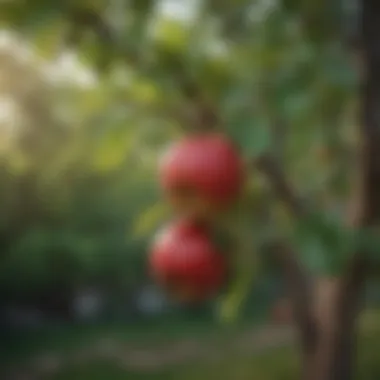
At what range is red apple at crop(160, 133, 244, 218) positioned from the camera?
0.30 m

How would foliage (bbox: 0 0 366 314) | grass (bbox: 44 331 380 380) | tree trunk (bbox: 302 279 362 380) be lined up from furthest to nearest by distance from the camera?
grass (bbox: 44 331 380 380) → tree trunk (bbox: 302 279 362 380) → foliage (bbox: 0 0 366 314)

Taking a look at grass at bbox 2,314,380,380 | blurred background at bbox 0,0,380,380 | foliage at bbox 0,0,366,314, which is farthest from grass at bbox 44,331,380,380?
foliage at bbox 0,0,366,314

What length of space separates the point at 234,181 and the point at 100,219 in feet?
2.24

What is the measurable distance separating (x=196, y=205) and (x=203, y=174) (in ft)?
0.06

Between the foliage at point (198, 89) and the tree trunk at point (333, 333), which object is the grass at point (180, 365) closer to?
the tree trunk at point (333, 333)

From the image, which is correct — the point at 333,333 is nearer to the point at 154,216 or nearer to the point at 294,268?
the point at 294,268

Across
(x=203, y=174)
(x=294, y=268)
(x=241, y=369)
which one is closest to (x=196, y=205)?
(x=203, y=174)

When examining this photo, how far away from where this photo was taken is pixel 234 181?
1.02ft

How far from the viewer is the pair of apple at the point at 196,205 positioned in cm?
31

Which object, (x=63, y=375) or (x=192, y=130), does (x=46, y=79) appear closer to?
(x=192, y=130)

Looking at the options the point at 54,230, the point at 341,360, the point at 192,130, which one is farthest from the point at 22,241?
the point at 192,130

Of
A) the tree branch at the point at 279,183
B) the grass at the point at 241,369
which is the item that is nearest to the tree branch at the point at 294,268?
the tree branch at the point at 279,183

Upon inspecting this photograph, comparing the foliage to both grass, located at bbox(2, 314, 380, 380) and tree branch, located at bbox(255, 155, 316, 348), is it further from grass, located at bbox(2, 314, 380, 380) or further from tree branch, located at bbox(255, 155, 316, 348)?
grass, located at bbox(2, 314, 380, 380)

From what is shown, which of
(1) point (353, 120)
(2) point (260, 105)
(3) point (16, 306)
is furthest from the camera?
(3) point (16, 306)
